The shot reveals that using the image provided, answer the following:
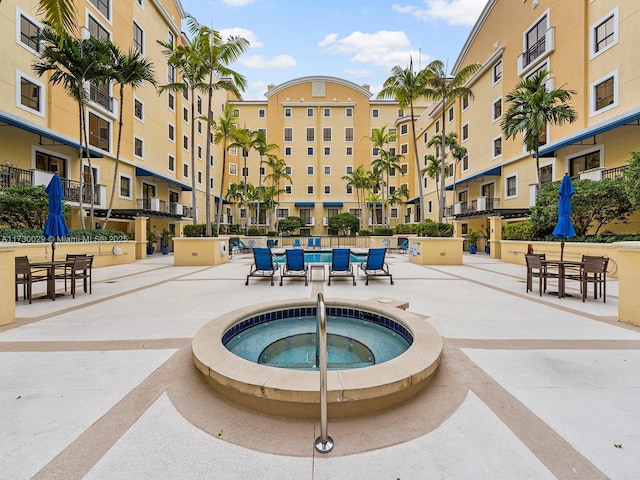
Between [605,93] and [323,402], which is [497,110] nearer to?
[605,93]

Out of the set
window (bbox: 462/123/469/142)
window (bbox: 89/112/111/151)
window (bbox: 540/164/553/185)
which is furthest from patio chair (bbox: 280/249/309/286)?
window (bbox: 462/123/469/142)

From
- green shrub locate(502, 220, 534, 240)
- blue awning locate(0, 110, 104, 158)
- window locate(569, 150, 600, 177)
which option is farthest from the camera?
window locate(569, 150, 600, 177)

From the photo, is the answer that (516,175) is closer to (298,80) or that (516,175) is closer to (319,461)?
(319,461)

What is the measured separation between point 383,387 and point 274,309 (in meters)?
2.97

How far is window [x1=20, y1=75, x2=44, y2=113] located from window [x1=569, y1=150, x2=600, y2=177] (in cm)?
2799

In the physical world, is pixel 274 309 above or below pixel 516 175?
below

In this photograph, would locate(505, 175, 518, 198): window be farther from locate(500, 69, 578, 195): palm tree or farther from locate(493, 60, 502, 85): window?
locate(493, 60, 502, 85): window

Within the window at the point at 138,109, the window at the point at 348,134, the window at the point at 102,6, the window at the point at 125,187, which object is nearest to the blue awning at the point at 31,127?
the window at the point at 125,187

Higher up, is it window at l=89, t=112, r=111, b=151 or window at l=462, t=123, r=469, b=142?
window at l=462, t=123, r=469, b=142

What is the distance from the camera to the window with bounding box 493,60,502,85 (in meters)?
22.4

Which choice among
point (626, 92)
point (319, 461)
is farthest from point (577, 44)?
point (319, 461)

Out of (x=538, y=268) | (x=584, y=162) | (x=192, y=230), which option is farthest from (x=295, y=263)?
(x=192, y=230)

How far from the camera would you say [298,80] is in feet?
131

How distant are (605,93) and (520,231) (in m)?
7.75
